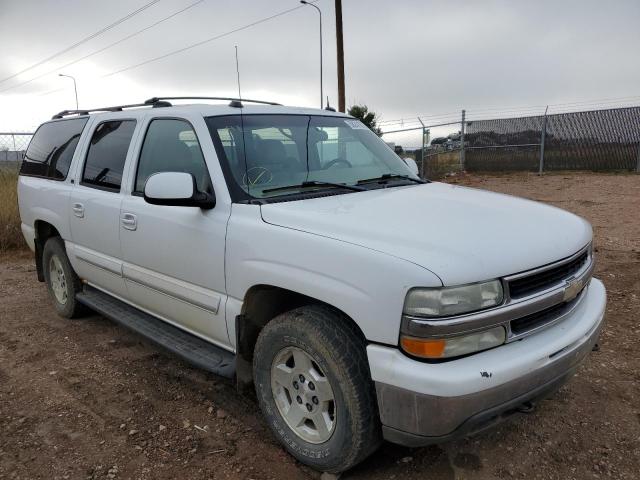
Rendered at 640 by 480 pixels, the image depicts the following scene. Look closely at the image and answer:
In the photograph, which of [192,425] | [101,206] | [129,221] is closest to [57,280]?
[101,206]

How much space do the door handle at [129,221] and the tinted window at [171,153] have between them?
0.63 feet

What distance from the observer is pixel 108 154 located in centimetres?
412

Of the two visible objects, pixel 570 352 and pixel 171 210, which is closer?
pixel 570 352

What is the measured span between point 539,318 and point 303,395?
121 cm

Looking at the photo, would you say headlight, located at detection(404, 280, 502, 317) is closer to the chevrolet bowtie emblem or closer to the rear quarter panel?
the chevrolet bowtie emblem

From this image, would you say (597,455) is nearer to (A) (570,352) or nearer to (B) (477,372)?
(A) (570,352)

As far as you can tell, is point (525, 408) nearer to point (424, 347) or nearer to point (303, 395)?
point (424, 347)

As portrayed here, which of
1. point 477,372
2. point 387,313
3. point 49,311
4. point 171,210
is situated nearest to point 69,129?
point 49,311

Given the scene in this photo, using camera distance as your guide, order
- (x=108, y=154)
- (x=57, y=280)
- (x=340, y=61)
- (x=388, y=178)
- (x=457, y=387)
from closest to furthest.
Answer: (x=457, y=387)
(x=388, y=178)
(x=108, y=154)
(x=57, y=280)
(x=340, y=61)

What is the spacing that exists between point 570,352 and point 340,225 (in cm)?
125

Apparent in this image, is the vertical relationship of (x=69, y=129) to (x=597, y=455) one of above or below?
above

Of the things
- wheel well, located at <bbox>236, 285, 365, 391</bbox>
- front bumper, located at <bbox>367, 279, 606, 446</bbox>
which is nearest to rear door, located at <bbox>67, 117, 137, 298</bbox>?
wheel well, located at <bbox>236, 285, 365, 391</bbox>

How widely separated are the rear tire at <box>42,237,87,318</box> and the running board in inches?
14.2

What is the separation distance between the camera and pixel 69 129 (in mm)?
4848
